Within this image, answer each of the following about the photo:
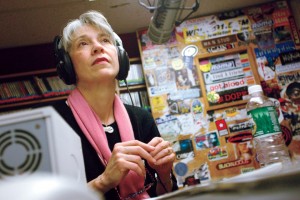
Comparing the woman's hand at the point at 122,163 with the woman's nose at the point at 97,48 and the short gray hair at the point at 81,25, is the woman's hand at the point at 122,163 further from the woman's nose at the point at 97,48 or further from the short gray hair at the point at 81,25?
the short gray hair at the point at 81,25

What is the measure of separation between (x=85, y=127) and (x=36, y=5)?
2.16m

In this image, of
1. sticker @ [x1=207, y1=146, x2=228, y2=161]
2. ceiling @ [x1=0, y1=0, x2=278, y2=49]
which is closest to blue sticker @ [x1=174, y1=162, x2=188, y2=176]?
sticker @ [x1=207, y1=146, x2=228, y2=161]

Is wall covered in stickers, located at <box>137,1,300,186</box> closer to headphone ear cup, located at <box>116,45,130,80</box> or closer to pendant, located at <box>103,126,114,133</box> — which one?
headphone ear cup, located at <box>116,45,130,80</box>

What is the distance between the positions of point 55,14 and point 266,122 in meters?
2.52

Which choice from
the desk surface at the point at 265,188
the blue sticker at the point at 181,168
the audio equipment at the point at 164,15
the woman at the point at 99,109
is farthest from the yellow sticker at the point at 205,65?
the desk surface at the point at 265,188

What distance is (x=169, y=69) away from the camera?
3.24 metres

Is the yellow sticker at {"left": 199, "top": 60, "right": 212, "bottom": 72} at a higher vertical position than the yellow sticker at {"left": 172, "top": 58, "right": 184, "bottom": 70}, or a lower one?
lower

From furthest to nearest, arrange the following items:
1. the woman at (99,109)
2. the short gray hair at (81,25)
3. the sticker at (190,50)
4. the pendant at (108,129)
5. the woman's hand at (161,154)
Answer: the sticker at (190,50)
the short gray hair at (81,25)
the pendant at (108,129)
the woman at (99,109)
the woman's hand at (161,154)

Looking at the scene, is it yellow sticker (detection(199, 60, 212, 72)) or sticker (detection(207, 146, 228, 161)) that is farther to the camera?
yellow sticker (detection(199, 60, 212, 72))

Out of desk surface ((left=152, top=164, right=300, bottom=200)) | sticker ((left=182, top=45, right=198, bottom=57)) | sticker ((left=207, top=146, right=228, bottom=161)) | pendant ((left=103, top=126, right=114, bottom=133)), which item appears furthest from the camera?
sticker ((left=182, top=45, right=198, bottom=57))

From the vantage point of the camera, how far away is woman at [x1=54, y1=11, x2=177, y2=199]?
1.05 m

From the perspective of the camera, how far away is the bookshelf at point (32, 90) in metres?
3.16

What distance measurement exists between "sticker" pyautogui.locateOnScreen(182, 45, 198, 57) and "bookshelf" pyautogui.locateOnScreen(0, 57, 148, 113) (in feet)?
1.80

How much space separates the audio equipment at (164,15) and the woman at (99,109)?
0.52m
